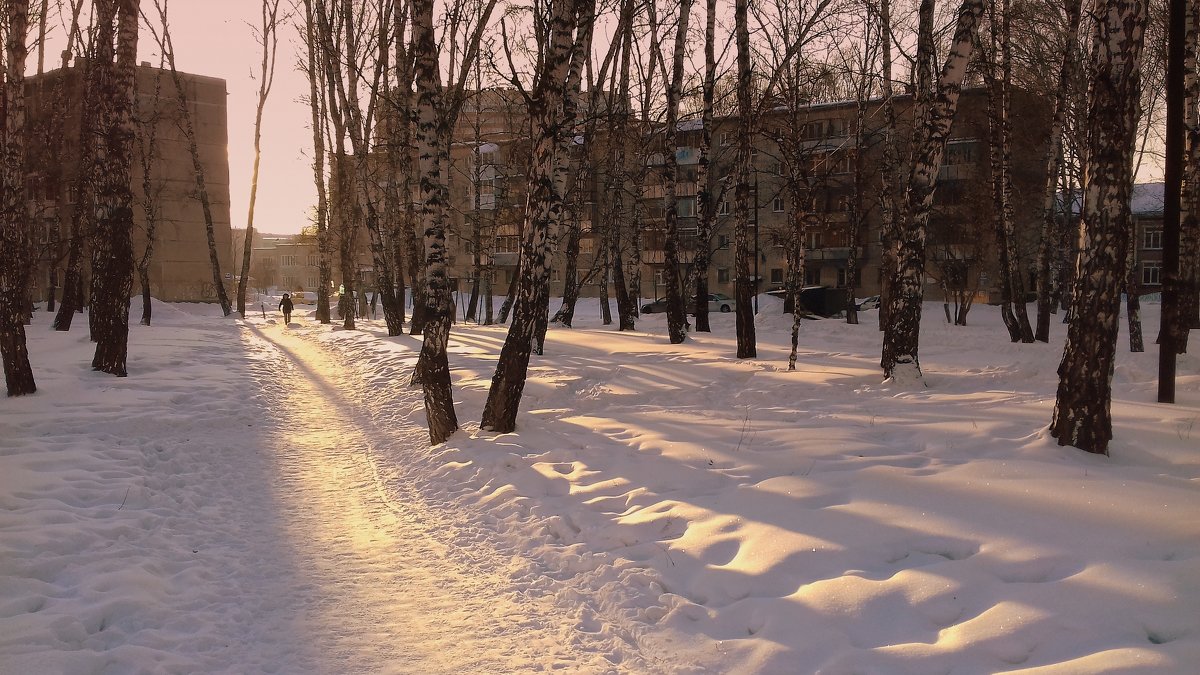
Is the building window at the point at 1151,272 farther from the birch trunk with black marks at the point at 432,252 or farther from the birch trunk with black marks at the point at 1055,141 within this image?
the birch trunk with black marks at the point at 432,252

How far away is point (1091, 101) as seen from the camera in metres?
5.85

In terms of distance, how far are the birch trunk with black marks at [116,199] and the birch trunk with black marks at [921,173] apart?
1258 cm

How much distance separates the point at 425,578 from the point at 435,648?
1.07 m

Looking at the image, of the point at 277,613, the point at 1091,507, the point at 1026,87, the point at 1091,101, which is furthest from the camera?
the point at 1026,87

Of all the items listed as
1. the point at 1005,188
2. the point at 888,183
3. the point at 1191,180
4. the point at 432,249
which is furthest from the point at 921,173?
the point at 888,183

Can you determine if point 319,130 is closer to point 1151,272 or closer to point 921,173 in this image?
point 921,173

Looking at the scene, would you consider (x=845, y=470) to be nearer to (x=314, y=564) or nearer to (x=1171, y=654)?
(x=1171, y=654)

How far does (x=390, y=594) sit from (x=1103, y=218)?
250 inches

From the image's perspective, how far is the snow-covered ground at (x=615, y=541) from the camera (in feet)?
11.8

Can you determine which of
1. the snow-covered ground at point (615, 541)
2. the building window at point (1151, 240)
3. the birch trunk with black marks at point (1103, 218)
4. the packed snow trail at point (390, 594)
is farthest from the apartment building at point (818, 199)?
the building window at point (1151, 240)

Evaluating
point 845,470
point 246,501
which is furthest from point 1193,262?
point 246,501

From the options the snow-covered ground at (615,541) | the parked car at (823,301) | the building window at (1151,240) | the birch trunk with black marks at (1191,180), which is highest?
the building window at (1151,240)

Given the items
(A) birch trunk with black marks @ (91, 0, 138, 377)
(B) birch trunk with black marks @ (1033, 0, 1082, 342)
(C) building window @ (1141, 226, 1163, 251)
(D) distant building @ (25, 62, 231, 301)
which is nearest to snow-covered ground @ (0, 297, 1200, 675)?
(A) birch trunk with black marks @ (91, 0, 138, 377)

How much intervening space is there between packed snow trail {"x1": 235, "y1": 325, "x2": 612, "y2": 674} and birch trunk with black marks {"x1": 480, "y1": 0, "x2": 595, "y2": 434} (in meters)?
1.69
